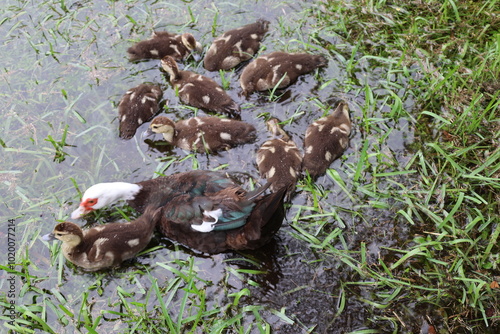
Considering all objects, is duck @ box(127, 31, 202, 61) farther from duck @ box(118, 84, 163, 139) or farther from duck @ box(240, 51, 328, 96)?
duck @ box(240, 51, 328, 96)

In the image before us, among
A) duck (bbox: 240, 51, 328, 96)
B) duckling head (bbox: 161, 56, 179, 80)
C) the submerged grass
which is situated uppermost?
duckling head (bbox: 161, 56, 179, 80)

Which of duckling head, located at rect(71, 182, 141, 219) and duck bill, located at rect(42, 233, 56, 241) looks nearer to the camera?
duck bill, located at rect(42, 233, 56, 241)

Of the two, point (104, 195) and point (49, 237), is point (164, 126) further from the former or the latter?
point (49, 237)

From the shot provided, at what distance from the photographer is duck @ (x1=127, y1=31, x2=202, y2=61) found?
4.67 metres

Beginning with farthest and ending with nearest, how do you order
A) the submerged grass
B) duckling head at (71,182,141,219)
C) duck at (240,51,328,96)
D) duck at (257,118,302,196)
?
duck at (240,51,328,96)
duck at (257,118,302,196)
duckling head at (71,182,141,219)
the submerged grass

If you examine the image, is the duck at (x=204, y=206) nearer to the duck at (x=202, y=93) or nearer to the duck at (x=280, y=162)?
the duck at (x=280, y=162)

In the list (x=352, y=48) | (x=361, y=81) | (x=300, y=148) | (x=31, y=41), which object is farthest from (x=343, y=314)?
(x=31, y=41)

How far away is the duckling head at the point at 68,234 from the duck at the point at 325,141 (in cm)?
182

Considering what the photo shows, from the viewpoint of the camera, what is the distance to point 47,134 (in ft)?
13.8

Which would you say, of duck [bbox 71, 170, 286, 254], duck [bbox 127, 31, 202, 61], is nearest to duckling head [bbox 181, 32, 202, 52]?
duck [bbox 127, 31, 202, 61]

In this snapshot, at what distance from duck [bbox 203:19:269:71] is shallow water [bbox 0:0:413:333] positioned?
0.48 ft

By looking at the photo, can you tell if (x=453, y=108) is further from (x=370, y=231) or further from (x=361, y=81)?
(x=370, y=231)

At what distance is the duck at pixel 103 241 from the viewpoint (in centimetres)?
319

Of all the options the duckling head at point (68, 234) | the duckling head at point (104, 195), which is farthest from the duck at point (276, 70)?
the duckling head at point (68, 234)
